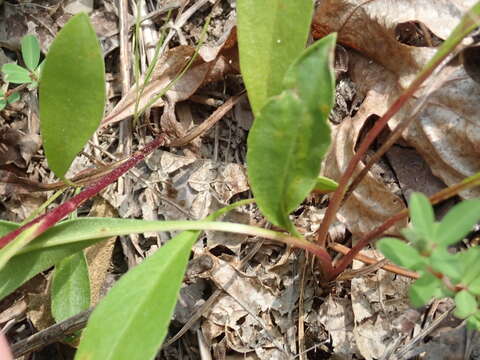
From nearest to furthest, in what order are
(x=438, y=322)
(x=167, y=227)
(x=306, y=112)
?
(x=306, y=112), (x=167, y=227), (x=438, y=322)

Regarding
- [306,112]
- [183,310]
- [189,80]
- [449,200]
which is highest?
[306,112]

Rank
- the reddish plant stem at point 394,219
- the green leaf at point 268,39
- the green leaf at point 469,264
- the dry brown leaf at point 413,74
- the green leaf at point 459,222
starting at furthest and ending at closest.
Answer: the dry brown leaf at point 413,74 → the green leaf at point 268,39 → the reddish plant stem at point 394,219 → the green leaf at point 469,264 → the green leaf at point 459,222

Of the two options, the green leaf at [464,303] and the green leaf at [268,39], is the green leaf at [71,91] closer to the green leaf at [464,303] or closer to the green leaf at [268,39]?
the green leaf at [268,39]

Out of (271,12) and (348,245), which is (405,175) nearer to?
(348,245)

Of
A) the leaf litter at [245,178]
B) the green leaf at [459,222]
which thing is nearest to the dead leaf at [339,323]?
the leaf litter at [245,178]

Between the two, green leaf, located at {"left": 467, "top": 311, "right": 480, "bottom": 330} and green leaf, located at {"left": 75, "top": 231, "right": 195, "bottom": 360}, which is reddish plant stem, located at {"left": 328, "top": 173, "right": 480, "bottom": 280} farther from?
green leaf, located at {"left": 75, "top": 231, "right": 195, "bottom": 360}

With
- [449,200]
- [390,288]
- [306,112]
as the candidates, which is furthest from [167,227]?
[449,200]
